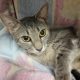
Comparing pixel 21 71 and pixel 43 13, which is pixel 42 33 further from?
pixel 21 71

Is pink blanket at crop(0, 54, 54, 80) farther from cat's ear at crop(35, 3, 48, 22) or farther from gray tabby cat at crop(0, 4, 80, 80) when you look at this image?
cat's ear at crop(35, 3, 48, 22)

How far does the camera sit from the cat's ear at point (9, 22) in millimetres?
1264

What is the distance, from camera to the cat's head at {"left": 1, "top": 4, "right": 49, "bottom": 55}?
1.27m

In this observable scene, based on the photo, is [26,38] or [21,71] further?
[26,38]

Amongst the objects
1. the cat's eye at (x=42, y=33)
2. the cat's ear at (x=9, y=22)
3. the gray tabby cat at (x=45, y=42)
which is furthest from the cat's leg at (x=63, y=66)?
the cat's ear at (x=9, y=22)

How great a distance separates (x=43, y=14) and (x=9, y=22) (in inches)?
7.0

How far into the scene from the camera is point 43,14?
1326mm

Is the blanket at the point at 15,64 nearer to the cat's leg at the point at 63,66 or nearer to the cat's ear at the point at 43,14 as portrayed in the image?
the cat's leg at the point at 63,66

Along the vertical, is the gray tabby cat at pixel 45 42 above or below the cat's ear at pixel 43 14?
below

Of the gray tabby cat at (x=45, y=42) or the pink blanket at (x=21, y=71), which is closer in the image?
the pink blanket at (x=21, y=71)

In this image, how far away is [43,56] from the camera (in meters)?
1.35

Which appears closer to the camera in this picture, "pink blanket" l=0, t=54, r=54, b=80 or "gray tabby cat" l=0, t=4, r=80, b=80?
"pink blanket" l=0, t=54, r=54, b=80

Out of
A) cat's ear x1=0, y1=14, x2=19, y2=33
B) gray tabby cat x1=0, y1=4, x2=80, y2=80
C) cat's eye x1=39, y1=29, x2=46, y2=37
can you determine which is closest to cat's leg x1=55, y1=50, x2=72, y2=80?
gray tabby cat x1=0, y1=4, x2=80, y2=80

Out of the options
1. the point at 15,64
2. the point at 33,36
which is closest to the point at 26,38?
the point at 33,36
